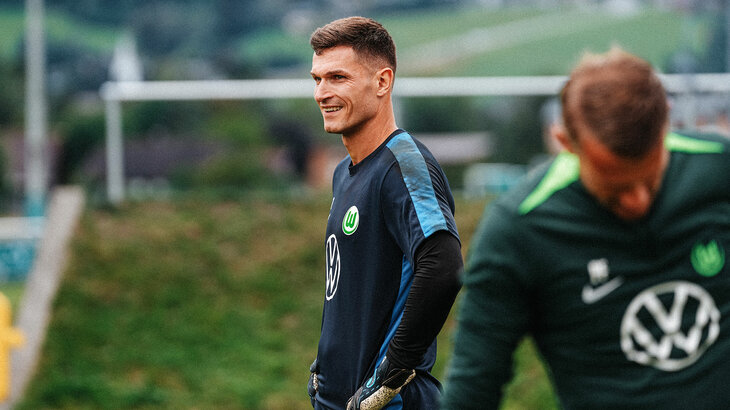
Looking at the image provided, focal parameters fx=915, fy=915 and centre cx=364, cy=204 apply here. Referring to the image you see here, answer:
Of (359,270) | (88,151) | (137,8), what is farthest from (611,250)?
(137,8)

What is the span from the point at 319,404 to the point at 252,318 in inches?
274

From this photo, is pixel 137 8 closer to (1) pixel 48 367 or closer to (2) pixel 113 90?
(2) pixel 113 90

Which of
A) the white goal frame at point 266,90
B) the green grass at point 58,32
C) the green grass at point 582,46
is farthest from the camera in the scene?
the green grass at point 58,32

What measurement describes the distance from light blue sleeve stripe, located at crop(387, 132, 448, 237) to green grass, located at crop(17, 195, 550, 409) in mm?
5666

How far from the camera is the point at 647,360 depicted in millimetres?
2230

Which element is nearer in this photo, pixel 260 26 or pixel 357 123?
pixel 357 123

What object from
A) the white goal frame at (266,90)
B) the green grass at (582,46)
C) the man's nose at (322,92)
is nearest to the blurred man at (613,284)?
the man's nose at (322,92)

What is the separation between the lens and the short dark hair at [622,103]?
2.06 metres

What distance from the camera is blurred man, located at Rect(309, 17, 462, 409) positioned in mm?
3207

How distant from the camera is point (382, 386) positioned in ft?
10.7

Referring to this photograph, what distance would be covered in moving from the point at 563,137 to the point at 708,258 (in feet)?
1.54

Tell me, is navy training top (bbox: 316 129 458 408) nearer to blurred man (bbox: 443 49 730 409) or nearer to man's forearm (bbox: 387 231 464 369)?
man's forearm (bbox: 387 231 464 369)

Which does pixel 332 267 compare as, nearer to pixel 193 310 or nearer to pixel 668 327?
pixel 668 327

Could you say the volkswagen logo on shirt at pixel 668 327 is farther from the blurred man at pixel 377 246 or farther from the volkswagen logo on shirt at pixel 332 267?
the volkswagen logo on shirt at pixel 332 267
